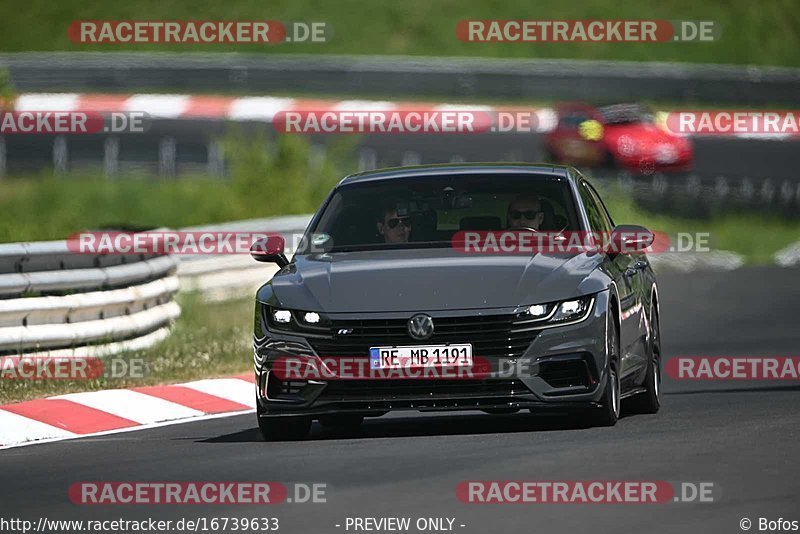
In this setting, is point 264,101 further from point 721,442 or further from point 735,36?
point 721,442

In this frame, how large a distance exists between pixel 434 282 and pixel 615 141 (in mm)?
27712

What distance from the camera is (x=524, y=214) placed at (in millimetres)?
11281

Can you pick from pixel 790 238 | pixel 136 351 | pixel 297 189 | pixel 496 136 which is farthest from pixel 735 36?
pixel 136 351

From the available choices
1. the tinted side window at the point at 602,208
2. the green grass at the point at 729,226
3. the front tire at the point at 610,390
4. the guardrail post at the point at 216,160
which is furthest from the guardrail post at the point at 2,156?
the front tire at the point at 610,390

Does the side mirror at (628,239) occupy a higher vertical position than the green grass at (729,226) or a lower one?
higher

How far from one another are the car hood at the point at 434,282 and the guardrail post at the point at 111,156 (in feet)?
67.4

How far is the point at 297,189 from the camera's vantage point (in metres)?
28.7

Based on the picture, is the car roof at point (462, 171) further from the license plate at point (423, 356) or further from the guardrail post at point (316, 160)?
the guardrail post at point (316, 160)

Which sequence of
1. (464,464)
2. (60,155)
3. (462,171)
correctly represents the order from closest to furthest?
1. (464,464)
2. (462,171)
3. (60,155)

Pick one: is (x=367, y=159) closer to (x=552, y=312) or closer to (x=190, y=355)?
(x=190, y=355)

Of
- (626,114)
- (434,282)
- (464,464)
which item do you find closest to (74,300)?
(434,282)

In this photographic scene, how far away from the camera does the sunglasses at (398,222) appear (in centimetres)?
1130

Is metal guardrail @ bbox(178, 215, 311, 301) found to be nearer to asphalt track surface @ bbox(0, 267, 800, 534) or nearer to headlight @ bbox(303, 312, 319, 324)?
asphalt track surface @ bbox(0, 267, 800, 534)

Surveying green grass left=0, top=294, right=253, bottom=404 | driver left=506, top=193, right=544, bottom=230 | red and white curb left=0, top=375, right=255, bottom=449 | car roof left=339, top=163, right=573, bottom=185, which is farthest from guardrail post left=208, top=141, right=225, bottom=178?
driver left=506, top=193, right=544, bottom=230
